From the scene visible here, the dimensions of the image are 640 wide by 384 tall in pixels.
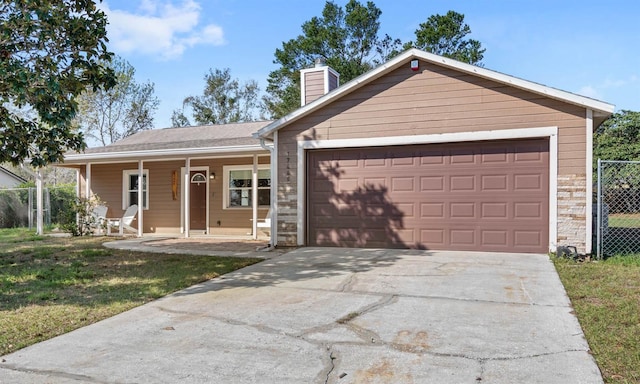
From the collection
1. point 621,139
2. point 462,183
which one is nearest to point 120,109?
point 462,183

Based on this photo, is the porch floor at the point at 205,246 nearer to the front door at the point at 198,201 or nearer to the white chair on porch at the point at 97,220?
the front door at the point at 198,201

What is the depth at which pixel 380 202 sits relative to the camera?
9203 millimetres

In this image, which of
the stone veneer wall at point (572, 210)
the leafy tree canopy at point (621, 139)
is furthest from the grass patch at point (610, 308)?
the leafy tree canopy at point (621, 139)

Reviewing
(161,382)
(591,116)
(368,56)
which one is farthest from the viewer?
(368,56)

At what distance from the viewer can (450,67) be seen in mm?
8641

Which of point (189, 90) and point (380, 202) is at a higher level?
point (189, 90)

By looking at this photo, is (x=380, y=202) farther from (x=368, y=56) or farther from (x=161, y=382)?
(x=368, y=56)

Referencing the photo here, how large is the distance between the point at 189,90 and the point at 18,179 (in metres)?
14.0

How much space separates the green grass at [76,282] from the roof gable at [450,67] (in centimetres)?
345

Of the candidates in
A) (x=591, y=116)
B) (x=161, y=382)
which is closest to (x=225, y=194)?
(x=591, y=116)

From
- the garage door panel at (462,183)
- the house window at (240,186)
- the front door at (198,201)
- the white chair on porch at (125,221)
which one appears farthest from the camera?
the front door at (198,201)

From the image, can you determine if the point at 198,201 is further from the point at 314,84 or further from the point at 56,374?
the point at 56,374

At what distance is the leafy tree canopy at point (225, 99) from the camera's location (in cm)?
3584

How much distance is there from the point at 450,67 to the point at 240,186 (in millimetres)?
7085
